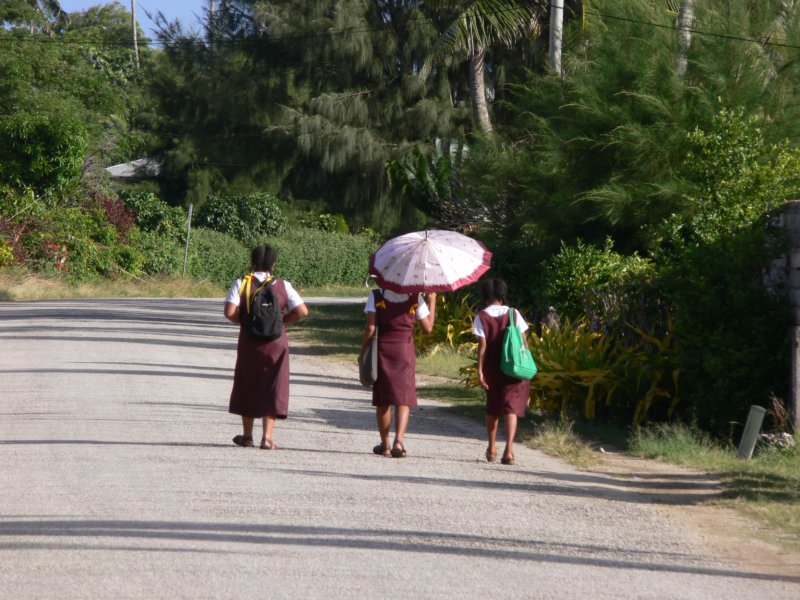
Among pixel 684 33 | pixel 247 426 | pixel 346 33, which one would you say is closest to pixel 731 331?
pixel 247 426

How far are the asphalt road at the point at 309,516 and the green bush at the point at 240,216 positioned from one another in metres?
36.7

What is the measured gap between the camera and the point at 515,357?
990 centimetres

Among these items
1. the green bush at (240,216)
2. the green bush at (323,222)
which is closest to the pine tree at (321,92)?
the green bush at (240,216)

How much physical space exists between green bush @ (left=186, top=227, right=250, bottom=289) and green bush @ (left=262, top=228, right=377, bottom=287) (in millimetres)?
1992

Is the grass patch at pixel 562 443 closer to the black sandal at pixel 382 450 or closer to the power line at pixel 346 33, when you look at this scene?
the black sandal at pixel 382 450

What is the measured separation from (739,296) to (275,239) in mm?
39305

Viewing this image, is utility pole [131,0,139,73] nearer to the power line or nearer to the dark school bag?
the power line

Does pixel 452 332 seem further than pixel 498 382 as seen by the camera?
Yes

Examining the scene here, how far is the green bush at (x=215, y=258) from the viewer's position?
4512 centimetres

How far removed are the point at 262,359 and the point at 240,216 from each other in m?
40.7

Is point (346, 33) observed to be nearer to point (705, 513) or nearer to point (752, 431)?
point (752, 431)

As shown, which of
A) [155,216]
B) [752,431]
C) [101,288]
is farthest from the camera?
[155,216]

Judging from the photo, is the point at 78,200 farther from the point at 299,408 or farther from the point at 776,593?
the point at 776,593

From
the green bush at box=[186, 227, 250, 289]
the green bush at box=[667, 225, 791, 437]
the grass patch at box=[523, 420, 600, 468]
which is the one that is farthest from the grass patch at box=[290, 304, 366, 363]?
the green bush at box=[186, 227, 250, 289]
